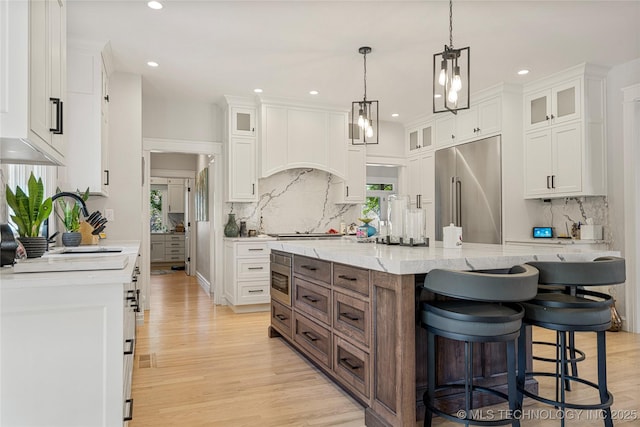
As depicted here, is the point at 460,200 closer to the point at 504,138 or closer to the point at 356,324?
the point at 504,138

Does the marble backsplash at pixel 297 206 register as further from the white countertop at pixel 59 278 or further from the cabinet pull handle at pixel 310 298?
the white countertop at pixel 59 278

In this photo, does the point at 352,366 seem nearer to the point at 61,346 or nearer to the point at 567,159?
the point at 61,346

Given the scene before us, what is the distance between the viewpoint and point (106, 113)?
416cm

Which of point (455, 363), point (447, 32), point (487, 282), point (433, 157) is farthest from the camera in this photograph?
point (433, 157)

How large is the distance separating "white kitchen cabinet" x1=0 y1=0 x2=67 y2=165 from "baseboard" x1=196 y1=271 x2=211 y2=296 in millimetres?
4783

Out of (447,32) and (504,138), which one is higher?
(447,32)

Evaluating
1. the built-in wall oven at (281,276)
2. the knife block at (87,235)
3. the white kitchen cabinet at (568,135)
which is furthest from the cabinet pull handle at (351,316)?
the white kitchen cabinet at (568,135)

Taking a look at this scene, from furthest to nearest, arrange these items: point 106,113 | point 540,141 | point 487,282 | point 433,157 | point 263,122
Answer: point 433,157 < point 263,122 < point 540,141 < point 106,113 < point 487,282

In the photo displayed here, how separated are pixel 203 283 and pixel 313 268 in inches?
180

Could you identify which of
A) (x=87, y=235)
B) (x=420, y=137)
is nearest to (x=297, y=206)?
(x=420, y=137)

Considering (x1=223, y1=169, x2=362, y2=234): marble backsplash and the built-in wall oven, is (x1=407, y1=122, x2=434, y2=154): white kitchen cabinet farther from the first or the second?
the built-in wall oven

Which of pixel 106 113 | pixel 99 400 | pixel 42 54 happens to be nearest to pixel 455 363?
pixel 99 400

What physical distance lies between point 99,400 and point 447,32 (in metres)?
3.57

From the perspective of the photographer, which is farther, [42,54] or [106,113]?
[106,113]
